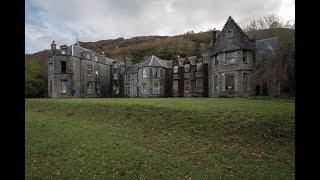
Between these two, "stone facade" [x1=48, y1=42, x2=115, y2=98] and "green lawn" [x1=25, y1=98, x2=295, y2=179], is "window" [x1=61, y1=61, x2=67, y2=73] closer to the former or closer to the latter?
"stone facade" [x1=48, y1=42, x2=115, y2=98]

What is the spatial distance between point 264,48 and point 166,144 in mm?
27494

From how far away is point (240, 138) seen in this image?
16047 mm

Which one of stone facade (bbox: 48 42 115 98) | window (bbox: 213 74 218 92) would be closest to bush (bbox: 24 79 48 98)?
stone facade (bbox: 48 42 115 98)

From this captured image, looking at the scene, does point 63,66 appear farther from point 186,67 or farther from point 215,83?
point 215,83

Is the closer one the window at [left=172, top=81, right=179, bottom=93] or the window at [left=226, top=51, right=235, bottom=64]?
the window at [left=226, top=51, right=235, bottom=64]

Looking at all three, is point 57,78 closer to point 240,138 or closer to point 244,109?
point 244,109

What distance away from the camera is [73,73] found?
49531 mm

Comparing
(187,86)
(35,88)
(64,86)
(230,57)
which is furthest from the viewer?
(35,88)

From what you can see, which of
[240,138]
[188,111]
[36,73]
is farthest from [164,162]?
[36,73]

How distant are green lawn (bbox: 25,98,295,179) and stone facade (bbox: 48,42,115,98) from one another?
26946 millimetres

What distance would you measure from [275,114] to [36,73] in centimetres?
5284

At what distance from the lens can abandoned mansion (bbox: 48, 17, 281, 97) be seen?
3647 cm

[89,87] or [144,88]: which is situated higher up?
[89,87]

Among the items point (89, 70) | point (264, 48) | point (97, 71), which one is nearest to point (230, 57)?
point (264, 48)
